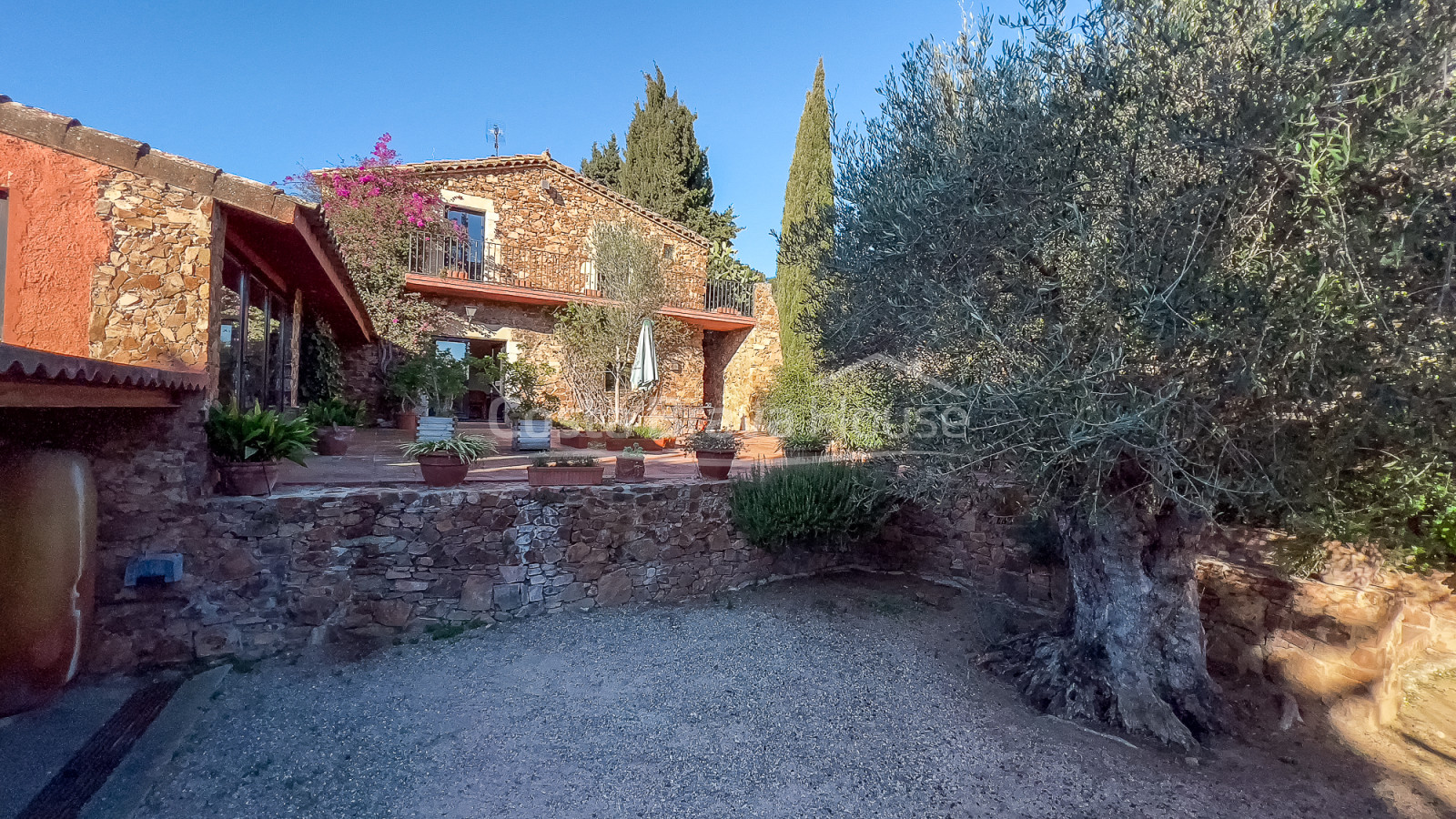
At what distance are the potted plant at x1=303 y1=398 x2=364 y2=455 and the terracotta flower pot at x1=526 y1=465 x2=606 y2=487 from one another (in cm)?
289

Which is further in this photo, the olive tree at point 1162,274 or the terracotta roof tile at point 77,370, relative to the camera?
the olive tree at point 1162,274

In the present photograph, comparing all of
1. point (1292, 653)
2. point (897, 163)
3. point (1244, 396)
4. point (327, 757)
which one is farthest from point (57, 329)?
point (1292, 653)

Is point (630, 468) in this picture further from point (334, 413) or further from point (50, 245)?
point (334, 413)

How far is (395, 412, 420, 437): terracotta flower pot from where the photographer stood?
1148 centimetres

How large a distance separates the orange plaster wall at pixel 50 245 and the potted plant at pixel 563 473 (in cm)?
329

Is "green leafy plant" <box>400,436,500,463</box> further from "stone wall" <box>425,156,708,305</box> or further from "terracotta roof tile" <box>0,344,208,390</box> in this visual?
"stone wall" <box>425,156,708,305</box>

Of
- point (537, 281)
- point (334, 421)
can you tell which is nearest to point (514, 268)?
point (537, 281)

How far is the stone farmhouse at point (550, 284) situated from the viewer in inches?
522

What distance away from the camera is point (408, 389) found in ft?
39.2

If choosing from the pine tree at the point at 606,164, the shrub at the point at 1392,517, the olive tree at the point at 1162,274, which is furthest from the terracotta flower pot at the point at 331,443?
the pine tree at the point at 606,164

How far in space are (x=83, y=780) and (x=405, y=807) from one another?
1.73 metres

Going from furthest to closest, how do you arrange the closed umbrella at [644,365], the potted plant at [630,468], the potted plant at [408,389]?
1. the potted plant at [408,389]
2. the closed umbrella at [644,365]
3. the potted plant at [630,468]

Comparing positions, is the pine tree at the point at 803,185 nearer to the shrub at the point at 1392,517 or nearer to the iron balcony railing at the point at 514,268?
the iron balcony railing at the point at 514,268

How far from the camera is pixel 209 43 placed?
781cm
